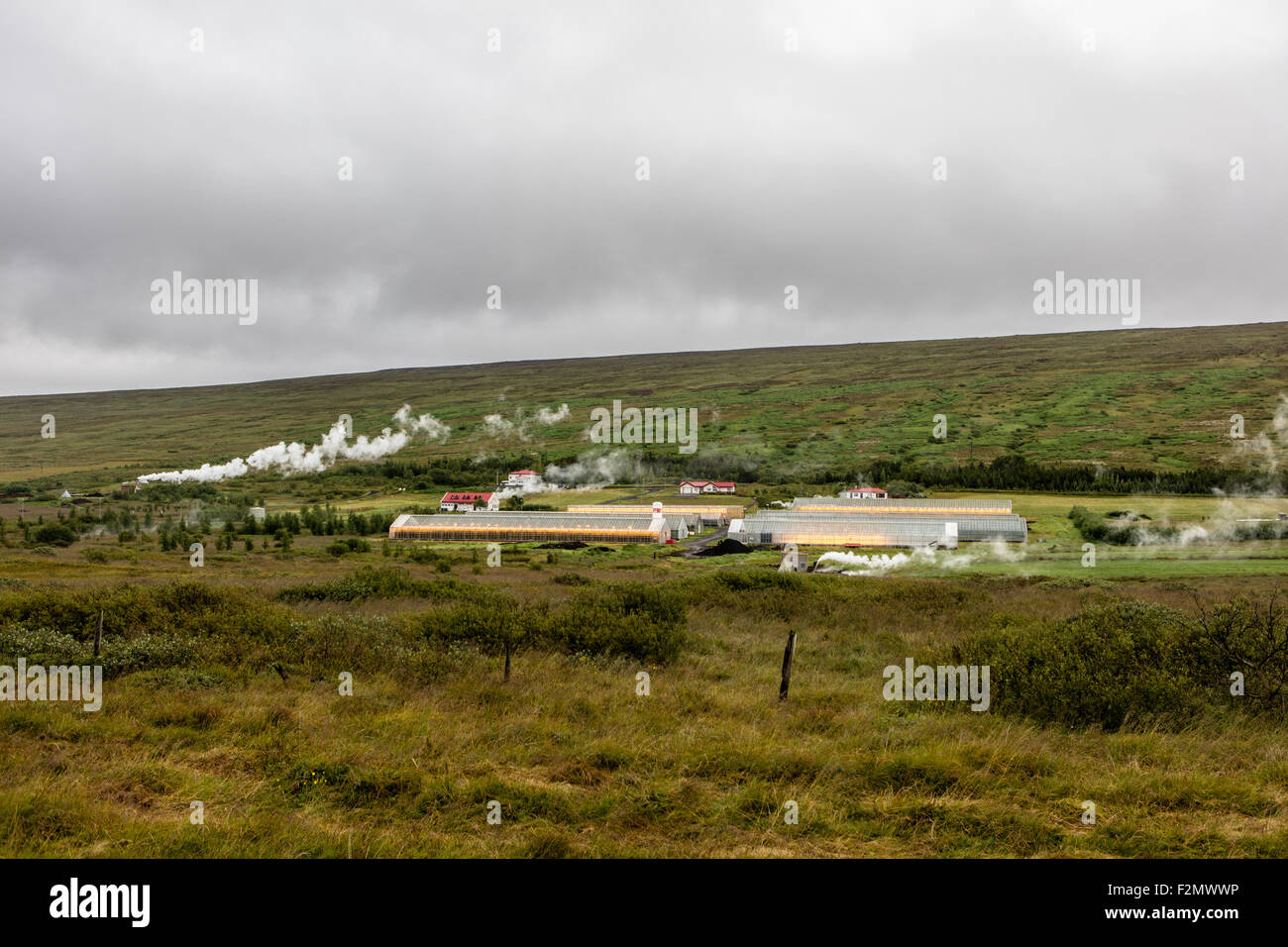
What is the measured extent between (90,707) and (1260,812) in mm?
14102

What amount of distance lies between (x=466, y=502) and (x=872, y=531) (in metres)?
49.4

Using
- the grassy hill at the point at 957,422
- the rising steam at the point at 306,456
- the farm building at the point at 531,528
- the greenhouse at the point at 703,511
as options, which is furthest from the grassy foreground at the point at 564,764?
the rising steam at the point at 306,456

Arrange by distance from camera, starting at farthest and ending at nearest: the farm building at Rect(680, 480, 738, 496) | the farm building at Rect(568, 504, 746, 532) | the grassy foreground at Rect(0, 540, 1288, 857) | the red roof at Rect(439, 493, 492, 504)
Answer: the farm building at Rect(680, 480, 738, 496)
the red roof at Rect(439, 493, 492, 504)
the farm building at Rect(568, 504, 746, 532)
the grassy foreground at Rect(0, 540, 1288, 857)

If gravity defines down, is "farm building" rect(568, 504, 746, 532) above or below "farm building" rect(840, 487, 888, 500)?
below

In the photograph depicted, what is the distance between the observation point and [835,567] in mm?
47344

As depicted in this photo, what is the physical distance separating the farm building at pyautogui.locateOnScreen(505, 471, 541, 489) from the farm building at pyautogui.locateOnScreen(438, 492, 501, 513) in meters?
20.1

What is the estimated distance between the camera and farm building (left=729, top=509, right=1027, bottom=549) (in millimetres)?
60500

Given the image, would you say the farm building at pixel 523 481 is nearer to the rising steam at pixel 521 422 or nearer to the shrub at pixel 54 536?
the rising steam at pixel 521 422

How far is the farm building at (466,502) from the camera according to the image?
88875 mm

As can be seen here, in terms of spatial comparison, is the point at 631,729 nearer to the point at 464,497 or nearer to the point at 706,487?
the point at 464,497

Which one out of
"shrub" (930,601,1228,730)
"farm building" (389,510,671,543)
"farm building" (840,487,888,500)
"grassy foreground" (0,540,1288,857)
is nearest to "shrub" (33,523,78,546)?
"farm building" (389,510,671,543)

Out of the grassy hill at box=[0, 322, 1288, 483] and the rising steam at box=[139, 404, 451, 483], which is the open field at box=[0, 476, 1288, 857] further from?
the rising steam at box=[139, 404, 451, 483]
